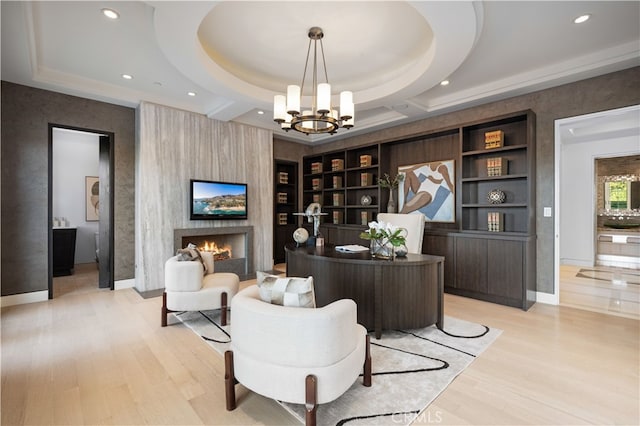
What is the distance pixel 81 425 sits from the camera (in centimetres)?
170

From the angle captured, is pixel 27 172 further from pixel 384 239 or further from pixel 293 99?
pixel 384 239

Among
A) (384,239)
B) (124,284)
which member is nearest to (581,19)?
(384,239)

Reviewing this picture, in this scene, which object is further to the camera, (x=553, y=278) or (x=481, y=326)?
(x=553, y=278)

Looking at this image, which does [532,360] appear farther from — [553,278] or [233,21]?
[233,21]

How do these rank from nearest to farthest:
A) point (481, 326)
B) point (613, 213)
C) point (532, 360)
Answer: point (532, 360), point (481, 326), point (613, 213)

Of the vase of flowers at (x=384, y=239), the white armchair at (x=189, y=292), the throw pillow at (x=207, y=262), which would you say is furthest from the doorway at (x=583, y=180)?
the throw pillow at (x=207, y=262)

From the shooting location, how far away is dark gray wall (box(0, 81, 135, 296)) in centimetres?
380

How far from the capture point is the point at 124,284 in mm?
4594

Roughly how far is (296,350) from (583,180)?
25.7ft

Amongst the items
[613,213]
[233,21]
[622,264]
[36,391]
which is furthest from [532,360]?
[613,213]

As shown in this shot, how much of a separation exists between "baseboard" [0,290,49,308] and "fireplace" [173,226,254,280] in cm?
182

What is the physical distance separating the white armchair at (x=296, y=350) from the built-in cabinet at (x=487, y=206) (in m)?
3.02

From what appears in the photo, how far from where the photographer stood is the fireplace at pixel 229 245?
5195 millimetres

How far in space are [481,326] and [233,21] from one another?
13.1ft
